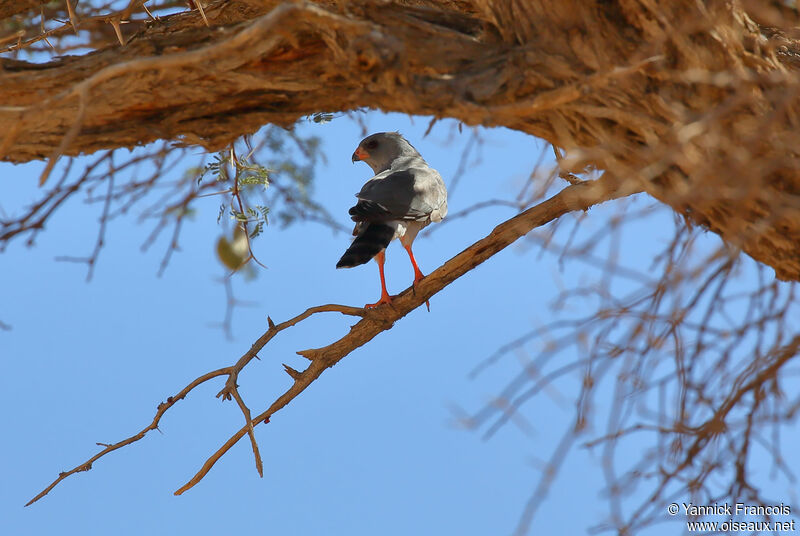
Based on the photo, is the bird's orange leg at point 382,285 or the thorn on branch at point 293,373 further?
the bird's orange leg at point 382,285

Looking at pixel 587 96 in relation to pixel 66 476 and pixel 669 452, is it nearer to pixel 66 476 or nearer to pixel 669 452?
pixel 669 452

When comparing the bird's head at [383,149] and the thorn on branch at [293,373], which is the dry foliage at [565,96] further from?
the bird's head at [383,149]

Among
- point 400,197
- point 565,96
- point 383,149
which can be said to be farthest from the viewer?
point 383,149

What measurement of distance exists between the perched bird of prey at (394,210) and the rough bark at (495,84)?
1.53 m

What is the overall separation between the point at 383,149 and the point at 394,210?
148 cm

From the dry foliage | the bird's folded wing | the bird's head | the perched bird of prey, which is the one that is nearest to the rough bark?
the dry foliage

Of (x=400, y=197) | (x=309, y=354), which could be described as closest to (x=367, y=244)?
(x=400, y=197)

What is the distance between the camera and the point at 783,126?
259cm

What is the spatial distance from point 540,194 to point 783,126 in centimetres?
85

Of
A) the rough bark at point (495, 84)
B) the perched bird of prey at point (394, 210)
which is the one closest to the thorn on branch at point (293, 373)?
the perched bird of prey at point (394, 210)

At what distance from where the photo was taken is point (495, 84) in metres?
2.57

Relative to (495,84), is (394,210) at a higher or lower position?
higher

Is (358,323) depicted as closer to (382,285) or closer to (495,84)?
(382,285)

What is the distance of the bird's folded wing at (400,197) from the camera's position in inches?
180
